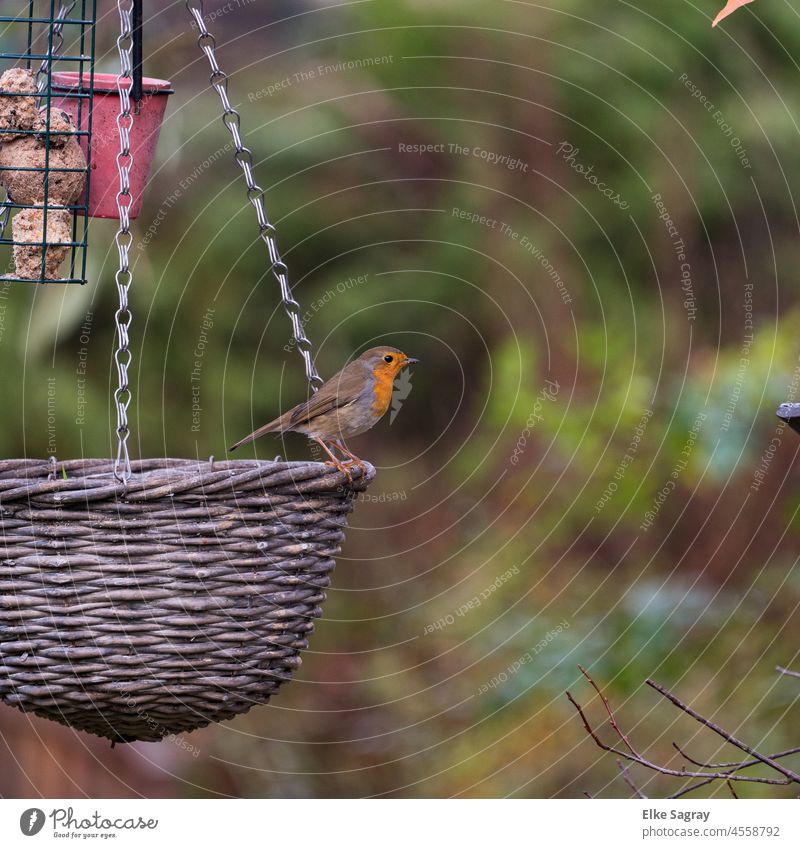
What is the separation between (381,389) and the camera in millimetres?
3066

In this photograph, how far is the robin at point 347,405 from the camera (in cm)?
293

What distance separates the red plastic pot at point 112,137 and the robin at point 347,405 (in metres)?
0.67

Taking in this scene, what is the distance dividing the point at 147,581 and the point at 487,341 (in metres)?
3.99

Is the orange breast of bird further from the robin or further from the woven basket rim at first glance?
the woven basket rim

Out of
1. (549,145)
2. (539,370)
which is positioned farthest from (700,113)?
(539,370)

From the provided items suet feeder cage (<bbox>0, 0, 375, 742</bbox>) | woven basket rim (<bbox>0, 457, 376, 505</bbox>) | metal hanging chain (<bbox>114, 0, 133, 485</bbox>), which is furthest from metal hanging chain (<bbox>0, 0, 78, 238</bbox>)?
woven basket rim (<bbox>0, 457, 376, 505</bbox>)

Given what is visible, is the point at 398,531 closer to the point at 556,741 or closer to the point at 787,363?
the point at 556,741

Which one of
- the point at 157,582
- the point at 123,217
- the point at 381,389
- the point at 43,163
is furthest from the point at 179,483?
the point at 381,389

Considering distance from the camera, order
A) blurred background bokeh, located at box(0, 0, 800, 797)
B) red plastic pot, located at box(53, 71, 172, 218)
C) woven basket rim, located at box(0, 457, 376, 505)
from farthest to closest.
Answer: blurred background bokeh, located at box(0, 0, 800, 797), red plastic pot, located at box(53, 71, 172, 218), woven basket rim, located at box(0, 457, 376, 505)

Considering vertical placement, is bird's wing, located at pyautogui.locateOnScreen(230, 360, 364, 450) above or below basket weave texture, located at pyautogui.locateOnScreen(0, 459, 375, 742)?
above

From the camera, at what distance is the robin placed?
293 cm

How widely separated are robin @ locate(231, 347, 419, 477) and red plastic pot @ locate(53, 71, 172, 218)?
666 mm

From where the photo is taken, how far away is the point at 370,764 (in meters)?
5.66

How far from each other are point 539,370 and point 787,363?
1413 millimetres
